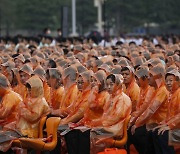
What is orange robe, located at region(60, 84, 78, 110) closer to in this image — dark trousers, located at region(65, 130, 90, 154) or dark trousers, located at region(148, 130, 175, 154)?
dark trousers, located at region(65, 130, 90, 154)

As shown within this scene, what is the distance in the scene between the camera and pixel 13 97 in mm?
11938

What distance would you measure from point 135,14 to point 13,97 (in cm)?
6442

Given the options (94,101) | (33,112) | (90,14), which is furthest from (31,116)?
(90,14)

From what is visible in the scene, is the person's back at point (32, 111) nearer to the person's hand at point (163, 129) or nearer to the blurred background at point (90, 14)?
the person's hand at point (163, 129)

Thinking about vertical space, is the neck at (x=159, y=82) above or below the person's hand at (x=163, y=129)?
above

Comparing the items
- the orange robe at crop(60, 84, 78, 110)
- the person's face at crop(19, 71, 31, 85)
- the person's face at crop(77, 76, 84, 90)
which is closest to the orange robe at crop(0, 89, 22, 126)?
the orange robe at crop(60, 84, 78, 110)

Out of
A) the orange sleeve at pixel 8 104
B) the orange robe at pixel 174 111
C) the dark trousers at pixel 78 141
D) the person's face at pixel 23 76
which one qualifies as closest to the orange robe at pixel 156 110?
the orange robe at pixel 174 111

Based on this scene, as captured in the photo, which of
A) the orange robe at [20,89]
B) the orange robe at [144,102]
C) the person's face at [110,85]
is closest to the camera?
the person's face at [110,85]

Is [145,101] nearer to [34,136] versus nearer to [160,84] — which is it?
[160,84]

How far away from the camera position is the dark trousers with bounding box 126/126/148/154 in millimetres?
12359

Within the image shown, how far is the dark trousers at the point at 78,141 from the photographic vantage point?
471 inches

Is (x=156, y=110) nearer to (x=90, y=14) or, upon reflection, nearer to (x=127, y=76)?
(x=127, y=76)

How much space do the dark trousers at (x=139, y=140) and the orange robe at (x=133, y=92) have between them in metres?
0.70

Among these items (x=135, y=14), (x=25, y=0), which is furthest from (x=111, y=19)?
(x=25, y=0)
